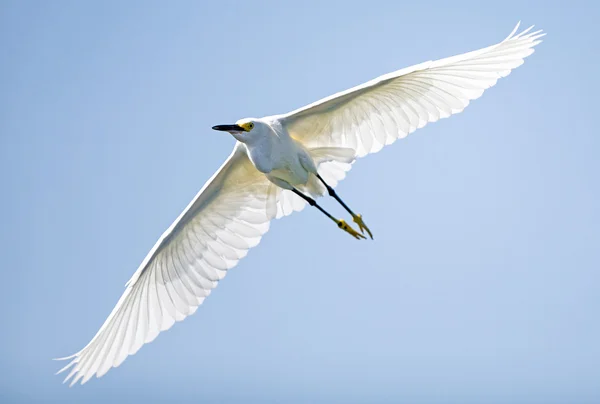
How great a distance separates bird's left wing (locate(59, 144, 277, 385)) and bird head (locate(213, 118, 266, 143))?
3.19 feet

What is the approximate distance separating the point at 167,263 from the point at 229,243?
0.90m

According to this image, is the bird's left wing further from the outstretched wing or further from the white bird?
the outstretched wing

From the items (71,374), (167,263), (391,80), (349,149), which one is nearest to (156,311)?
(167,263)

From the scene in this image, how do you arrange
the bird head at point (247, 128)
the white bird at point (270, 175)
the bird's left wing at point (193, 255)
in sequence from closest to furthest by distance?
the bird head at point (247, 128) < the white bird at point (270, 175) < the bird's left wing at point (193, 255)

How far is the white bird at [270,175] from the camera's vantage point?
43.5 feet

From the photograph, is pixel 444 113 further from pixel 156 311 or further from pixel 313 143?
pixel 156 311

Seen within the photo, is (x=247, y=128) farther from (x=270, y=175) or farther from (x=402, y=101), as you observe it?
(x=402, y=101)

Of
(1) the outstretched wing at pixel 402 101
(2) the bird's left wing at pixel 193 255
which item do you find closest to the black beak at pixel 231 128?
(1) the outstretched wing at pixel 402 101

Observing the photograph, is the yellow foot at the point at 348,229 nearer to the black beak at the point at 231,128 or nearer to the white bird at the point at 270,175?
the white bird at the point at 270,175

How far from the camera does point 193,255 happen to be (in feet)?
48.5

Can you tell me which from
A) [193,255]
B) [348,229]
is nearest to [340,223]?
[348,229]

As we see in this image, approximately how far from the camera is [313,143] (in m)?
13.9

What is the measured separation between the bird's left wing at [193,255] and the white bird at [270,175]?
0.5 inches

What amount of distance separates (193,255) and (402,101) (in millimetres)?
3649
